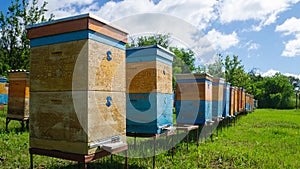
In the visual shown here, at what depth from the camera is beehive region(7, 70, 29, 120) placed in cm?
816

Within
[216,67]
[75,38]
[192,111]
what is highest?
[216,67]

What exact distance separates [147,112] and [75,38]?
2.25 metres

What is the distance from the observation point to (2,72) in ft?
73.8

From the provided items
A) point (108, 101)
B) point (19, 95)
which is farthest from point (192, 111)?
point (19, 95)

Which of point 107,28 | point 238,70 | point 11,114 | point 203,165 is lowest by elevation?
point 203,165

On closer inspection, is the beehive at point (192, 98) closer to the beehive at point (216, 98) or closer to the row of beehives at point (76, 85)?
the beehive at point (216, 98)

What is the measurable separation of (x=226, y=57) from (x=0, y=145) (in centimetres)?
3676

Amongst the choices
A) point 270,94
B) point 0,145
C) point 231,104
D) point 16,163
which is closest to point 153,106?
point 16,163

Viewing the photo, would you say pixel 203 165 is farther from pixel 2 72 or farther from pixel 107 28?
pixel 2 72

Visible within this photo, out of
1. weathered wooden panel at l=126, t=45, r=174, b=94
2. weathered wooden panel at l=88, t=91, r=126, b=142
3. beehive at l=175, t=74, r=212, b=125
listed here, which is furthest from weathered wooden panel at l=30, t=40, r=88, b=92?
Answer: beehive at l=175, t=74, r=212, b=125

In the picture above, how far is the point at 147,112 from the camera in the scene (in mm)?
4934

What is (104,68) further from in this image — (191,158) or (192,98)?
(192,98)

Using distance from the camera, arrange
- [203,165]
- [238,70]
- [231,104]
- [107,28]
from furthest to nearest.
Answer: [238,70], [231,104], [203,165], [107,28]

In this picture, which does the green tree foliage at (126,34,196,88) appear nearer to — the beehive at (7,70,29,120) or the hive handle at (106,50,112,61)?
the beehive at (7,70,29,120)
